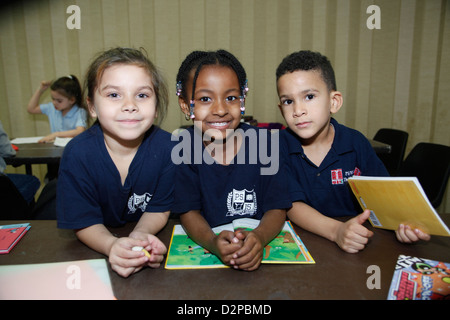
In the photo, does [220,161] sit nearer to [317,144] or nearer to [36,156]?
[317,144]

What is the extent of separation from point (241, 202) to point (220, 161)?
158mm

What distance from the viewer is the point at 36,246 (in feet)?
2.56

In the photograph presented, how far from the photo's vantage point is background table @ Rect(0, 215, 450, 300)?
0.59 metres

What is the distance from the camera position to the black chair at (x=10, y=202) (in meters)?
1.41

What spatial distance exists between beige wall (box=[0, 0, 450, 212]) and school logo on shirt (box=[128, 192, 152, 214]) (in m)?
2.32

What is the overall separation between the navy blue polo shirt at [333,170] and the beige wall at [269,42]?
88.6 inches

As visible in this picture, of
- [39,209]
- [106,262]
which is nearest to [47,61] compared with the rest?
[39,209]

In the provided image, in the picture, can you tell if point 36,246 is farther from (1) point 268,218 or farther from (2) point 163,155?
(1) point 268,218

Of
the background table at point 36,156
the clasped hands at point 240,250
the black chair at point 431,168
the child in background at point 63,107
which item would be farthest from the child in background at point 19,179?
the black chair at point 431,168

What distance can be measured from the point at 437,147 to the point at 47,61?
12.2 ft

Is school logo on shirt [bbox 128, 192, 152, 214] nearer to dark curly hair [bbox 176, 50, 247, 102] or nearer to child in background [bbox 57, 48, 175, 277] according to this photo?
child in background [bbox 57, 48, 175, 277]

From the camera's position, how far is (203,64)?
0.97 metres

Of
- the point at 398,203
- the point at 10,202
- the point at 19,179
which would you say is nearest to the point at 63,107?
the point at 19,179

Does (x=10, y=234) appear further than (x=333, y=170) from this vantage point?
No
